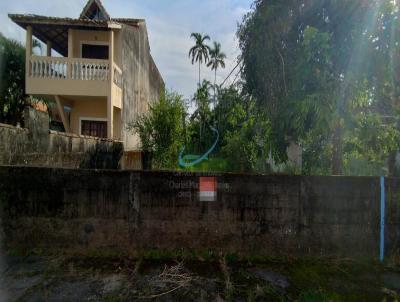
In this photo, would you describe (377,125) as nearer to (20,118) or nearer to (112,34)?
(112,34)

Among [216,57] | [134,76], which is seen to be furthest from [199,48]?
[134,76]

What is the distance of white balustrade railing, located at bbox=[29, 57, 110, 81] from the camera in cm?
971

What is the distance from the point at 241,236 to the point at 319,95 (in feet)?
7.82

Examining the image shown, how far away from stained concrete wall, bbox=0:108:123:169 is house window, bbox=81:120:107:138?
4376 mm

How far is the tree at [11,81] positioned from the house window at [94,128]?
9.09 ft

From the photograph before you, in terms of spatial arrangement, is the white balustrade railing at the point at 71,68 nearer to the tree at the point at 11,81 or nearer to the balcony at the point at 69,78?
the balcony at the point at 69,78

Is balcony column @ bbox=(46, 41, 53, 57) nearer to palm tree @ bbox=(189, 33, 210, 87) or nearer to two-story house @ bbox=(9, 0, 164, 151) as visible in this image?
two-story house @ bbox=(9, 0, 164, 151)

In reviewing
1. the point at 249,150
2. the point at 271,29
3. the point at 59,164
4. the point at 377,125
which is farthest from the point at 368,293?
the point at 249,150

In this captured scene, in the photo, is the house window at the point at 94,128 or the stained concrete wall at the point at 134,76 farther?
the stained concrete wall at the point at 134,76

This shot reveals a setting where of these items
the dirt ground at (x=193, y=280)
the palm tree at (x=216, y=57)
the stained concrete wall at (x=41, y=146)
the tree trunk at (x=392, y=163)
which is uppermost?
the palm tree at (x=216, y=57)

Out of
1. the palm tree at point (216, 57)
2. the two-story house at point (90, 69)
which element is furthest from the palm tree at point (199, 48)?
the two-story house at point (90, 69)

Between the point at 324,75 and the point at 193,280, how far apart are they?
3.45 meters

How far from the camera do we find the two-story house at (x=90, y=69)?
383 inches

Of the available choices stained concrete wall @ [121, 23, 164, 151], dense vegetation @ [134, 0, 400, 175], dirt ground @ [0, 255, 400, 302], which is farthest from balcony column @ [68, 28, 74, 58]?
dirt ground @ [0, 255, 400, 302]
